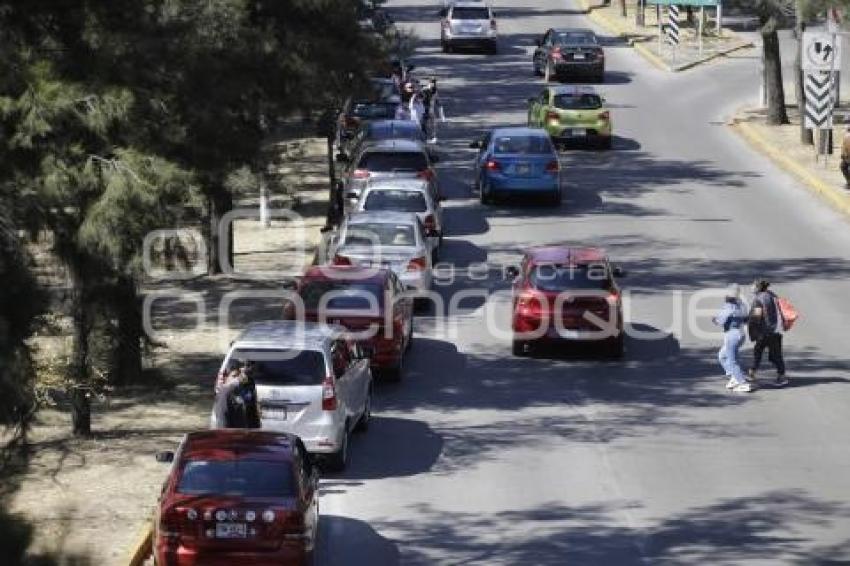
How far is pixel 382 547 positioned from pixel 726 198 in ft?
82.9

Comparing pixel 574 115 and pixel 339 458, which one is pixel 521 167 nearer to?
pixel 574 115

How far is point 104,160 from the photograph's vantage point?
64.2 feet

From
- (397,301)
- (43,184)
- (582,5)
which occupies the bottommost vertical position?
(397,301)

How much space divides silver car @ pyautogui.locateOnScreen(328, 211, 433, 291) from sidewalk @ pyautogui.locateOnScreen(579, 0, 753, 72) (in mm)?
35794

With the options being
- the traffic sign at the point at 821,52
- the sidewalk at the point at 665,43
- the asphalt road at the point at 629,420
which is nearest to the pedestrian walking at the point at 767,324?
the asphalt road at the point at 629,420

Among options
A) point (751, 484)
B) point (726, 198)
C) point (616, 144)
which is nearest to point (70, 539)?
point (751, 484)

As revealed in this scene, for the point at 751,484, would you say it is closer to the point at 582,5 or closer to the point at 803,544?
the point at 803,544

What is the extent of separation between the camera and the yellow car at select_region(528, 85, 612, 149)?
4719 cm

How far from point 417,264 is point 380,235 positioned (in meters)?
0.88

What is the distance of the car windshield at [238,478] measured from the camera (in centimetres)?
1586

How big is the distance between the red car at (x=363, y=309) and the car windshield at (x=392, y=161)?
12.4 metres

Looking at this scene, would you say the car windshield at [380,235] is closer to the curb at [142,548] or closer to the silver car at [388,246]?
the silver car at [388,246]

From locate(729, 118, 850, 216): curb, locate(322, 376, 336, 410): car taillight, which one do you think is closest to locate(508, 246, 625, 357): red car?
locate(322, 376, 336, 410): car taillight

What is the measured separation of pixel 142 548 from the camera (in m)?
16.7
